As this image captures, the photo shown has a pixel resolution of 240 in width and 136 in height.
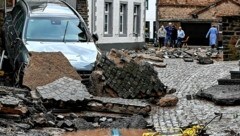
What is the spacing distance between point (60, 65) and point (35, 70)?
0.62m

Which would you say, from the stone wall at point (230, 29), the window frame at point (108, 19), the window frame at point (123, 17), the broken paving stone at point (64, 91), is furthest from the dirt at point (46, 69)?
the window frame at point (123, 17)

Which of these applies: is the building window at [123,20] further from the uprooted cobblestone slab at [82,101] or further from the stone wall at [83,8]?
the uprooted cobblestone slab at [82,101]

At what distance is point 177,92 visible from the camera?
14438 millimetres

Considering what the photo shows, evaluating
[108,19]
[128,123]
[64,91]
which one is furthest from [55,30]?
[108,19]

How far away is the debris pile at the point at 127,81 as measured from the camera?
12.9 m

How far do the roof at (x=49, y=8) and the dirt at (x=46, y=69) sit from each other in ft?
9.66

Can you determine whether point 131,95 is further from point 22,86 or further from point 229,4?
point 229,4

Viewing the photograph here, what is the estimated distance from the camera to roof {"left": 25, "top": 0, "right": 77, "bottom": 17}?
16.4 metres

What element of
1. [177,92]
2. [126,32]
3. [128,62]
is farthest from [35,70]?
[126,32]

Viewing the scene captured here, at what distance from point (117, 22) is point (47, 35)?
2053 centimetres

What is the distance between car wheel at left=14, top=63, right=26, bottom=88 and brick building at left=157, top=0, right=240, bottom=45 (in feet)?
121

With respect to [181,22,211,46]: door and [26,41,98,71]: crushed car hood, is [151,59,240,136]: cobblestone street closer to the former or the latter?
[26,41,98,71]: crushed car hood

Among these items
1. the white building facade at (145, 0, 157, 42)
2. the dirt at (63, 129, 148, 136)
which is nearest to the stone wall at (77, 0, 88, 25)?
the dirt at (63, 129, 148, 136)

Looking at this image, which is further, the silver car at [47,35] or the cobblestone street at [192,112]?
the silver car at [47,35]
